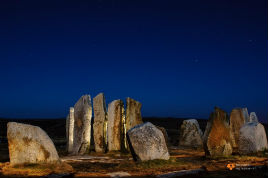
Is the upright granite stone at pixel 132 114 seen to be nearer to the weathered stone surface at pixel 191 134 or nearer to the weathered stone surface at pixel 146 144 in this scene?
the weathered stone surface at pixel 191 134

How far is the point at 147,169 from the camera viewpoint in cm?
781

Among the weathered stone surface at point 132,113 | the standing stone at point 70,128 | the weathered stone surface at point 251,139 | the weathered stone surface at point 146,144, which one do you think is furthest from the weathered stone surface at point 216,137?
the standing stone at point 70,128

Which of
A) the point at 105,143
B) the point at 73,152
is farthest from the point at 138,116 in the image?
the point at 73,152

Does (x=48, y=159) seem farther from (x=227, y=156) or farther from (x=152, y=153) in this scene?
(x=227, y=156)

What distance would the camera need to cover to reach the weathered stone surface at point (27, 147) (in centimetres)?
825

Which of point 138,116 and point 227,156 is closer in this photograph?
point 227,156

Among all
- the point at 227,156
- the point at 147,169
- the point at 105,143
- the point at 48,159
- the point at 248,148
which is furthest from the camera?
the point at 105,143

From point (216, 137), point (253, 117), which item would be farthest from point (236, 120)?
point (216, 137)

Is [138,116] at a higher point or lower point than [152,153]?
higher

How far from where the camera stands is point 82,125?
13.1 m

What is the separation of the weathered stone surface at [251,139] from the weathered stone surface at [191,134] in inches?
239

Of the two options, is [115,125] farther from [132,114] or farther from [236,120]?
[236,120]

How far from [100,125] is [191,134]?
6436 mm

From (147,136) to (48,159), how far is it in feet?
9.99
